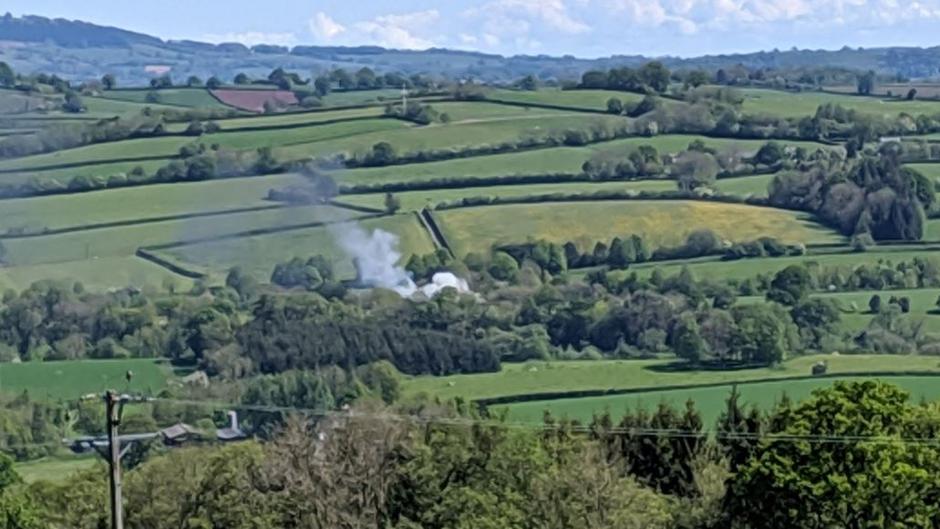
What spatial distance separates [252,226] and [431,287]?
12347 mm

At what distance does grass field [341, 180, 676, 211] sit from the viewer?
99.1 meters

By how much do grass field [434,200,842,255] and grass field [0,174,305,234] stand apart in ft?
35.5

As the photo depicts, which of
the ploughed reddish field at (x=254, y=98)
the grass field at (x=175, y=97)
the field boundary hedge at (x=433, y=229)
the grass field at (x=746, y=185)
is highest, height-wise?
the grass field at (x=746, y=185)

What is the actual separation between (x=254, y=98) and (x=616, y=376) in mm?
85212

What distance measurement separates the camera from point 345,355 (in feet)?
245

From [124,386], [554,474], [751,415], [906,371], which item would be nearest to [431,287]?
[124,386]

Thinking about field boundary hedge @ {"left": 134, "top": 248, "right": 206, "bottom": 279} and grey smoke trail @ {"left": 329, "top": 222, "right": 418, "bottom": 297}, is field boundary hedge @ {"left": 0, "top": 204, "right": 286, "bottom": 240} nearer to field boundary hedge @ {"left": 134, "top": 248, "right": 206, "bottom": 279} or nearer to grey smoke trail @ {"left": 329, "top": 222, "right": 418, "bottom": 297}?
field boundary hedge @ {"left": 134, "top": 248, "right": 206, "bottom": 279}

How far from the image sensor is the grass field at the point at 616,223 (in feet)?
304

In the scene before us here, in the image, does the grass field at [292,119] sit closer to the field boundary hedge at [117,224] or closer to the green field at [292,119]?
Answer: the green field at [292,119]

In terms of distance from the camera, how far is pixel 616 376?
224ft

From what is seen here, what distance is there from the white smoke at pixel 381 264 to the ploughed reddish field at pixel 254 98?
4831cm

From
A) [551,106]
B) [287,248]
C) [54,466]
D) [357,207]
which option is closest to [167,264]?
[287,248]

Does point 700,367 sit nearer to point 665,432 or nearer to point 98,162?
point 665,432

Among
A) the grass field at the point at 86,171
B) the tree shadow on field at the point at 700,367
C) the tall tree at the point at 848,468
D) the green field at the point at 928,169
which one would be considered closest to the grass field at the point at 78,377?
the tree shadow on field at the point at 700,367
